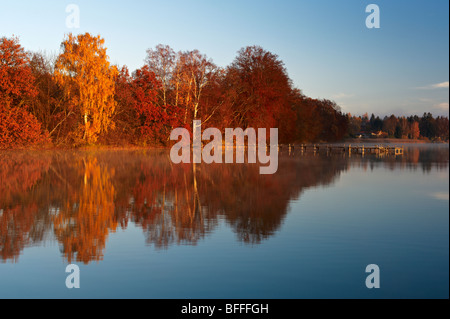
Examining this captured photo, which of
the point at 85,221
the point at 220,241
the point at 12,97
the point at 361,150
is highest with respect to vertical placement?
the point at 12,97

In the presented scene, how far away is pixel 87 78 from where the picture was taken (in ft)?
171

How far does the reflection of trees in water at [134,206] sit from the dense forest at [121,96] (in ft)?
82.3

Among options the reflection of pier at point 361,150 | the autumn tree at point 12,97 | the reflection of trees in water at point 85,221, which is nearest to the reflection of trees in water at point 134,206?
the reflection of trees in water at point 85,221

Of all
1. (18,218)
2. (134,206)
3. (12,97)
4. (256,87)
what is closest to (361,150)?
(256,87)

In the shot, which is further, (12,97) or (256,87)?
(256,87)

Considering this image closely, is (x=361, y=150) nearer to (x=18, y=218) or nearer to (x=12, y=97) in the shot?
(x=12, y=97)

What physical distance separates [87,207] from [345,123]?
450 feet

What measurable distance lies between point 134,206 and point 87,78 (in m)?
39.7

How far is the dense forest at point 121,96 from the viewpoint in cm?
4811

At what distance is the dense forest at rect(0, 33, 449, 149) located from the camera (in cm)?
4811

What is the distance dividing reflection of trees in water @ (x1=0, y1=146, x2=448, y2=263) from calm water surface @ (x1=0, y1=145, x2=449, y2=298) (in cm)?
4

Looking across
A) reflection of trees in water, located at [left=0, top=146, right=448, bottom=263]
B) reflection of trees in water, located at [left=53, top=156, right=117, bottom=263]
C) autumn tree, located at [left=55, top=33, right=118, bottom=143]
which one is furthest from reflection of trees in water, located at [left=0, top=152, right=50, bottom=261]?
autumn tree, located at [left=55, top=33, right=118, bottom=143]

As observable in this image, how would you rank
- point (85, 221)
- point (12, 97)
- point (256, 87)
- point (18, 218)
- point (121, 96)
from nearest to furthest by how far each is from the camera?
1. point (85, 221)
2. point (18, 218)
3. point (12, 97)
4. point (121, 96)
5. point (256, 87)
